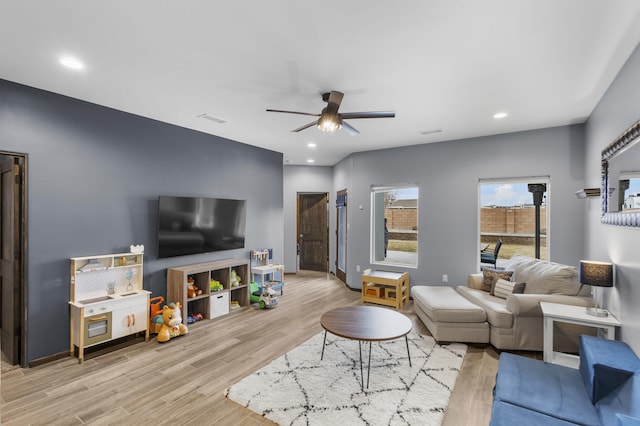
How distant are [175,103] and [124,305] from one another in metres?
2.32

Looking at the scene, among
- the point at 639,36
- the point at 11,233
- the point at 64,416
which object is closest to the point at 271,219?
the point at 11,233

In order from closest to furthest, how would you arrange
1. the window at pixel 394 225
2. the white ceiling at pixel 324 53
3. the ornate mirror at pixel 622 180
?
the white ceiling at pixel 324 53, the ornate mirror at pixel 622 180, the window at pixel 394 225

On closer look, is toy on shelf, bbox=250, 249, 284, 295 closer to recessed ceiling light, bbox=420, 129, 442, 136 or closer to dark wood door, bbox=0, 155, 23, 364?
dark wood door, bbox=0, 155, 23, 364

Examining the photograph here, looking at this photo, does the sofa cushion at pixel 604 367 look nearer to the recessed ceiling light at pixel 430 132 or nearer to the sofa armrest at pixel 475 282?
the sofa armrest at pixel 475 282

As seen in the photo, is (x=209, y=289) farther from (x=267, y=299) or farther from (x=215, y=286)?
(x=267, y=299)

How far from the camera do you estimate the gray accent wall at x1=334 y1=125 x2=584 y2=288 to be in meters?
4.29

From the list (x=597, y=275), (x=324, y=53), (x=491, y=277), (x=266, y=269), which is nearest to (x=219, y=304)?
(x=266, y=269)

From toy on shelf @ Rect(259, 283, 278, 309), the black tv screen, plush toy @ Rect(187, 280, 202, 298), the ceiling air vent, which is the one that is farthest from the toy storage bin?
the ceiling air vent

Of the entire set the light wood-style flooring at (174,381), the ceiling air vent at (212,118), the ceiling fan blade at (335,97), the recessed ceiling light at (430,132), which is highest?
the ceiling air vent at (212,118)

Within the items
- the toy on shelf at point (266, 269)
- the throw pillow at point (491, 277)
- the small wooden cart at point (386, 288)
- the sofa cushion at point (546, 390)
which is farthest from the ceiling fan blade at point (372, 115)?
the toy on shelf at point (266, 269)

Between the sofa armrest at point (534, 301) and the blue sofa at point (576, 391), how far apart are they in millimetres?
1025

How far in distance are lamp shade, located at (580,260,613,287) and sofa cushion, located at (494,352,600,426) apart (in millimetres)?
968

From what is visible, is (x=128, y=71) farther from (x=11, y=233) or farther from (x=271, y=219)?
(x=271, y=219)

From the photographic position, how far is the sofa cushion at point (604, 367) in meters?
1.79
